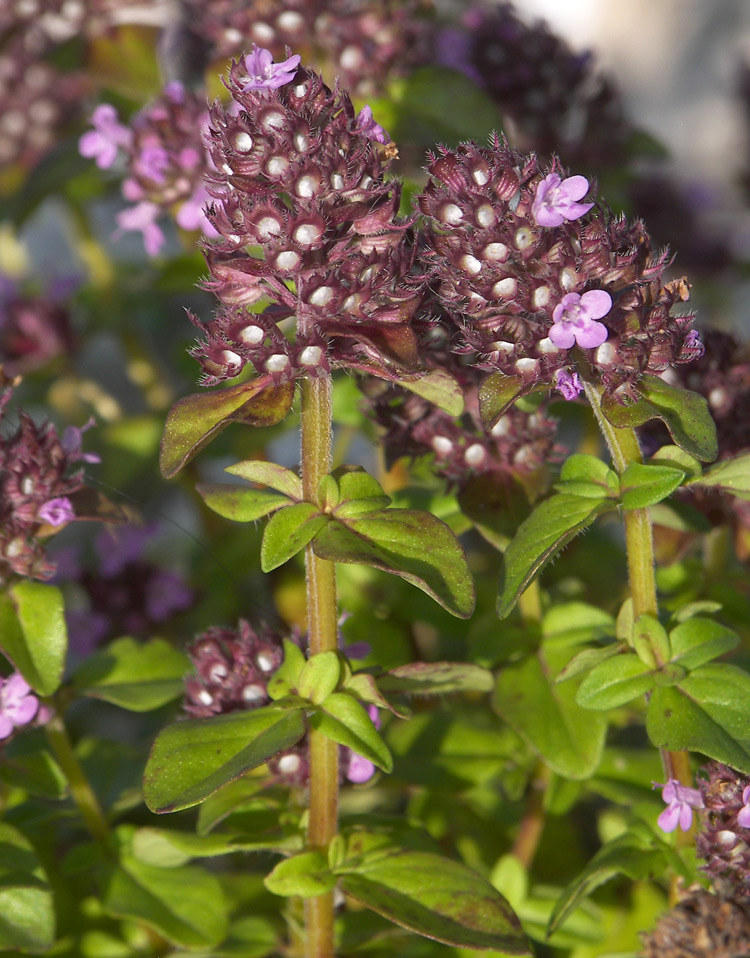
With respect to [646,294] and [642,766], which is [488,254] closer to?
[646,294]

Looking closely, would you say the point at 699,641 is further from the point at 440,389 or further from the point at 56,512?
the point at 56,512

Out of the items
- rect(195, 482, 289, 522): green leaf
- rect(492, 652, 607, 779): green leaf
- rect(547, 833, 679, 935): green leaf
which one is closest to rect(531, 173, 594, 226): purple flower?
rect(195, 482, 289, 522): green leaf

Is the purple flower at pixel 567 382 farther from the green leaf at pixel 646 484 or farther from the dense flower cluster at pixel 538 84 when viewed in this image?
the dense flower cluster at pixel 538 84

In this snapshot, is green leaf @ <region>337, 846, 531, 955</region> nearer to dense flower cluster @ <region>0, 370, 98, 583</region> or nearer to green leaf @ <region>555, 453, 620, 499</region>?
green leaf @ <region>555, 453, 620, 499</region>

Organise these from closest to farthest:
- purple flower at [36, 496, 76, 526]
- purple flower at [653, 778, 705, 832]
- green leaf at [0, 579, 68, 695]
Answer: purple flower at [653, 778, 705, 832] → green leaf at [0, 579, 68, 695] → purple flower at [36, 496, 76, 526]

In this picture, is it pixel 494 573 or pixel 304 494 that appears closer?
pixel 304 494

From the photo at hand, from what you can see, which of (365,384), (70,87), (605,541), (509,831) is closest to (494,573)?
(605,541)

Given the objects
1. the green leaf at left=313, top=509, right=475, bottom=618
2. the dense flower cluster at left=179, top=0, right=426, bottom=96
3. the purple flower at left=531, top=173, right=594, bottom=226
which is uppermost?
the dense flower cluster at left=179, top=0, right=426, bottom=96

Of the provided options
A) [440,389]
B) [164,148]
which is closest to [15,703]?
[440,389]
